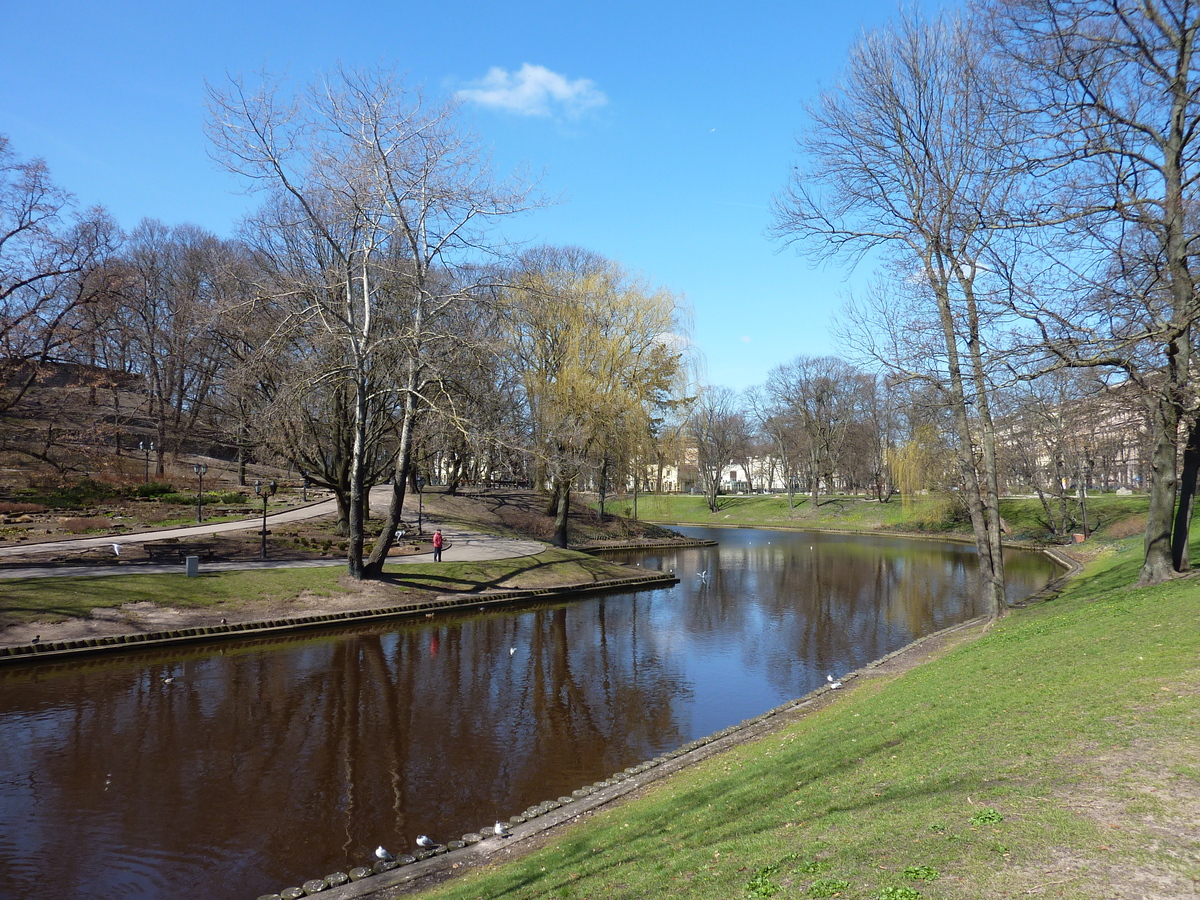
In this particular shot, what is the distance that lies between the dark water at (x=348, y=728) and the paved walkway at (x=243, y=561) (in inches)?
198

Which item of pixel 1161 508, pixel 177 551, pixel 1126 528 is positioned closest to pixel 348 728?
pixel 177 551

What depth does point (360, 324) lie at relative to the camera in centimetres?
2412

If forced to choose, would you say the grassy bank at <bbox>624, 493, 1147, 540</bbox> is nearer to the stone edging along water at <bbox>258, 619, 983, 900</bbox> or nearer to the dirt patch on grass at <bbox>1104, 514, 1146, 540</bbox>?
the dirt patch on grass at <bbox>1104, 514, 1146, 540</bbox>

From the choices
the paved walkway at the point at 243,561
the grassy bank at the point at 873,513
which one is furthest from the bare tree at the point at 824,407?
the paved walkway at the point at 243,561

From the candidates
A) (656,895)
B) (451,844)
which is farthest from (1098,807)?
(451,844)

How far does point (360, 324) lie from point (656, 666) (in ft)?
49.2

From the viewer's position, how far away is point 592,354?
31.7 meters

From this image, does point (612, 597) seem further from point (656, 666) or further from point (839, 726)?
point (839, 726)

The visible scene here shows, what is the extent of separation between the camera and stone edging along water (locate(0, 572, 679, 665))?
586 inches

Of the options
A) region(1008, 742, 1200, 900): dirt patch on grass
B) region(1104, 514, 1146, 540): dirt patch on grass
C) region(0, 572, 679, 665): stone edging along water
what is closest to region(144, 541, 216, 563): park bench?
region(0, 572, 679, 665): stone edging along water

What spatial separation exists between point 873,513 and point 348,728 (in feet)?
180

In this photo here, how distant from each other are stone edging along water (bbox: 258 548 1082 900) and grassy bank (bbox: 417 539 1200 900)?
48 cm

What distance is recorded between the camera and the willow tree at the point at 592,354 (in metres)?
30.6

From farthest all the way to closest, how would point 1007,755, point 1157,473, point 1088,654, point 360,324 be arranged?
point 360,324 → point 1157,473 → point 1088,654 → point 1007,755
